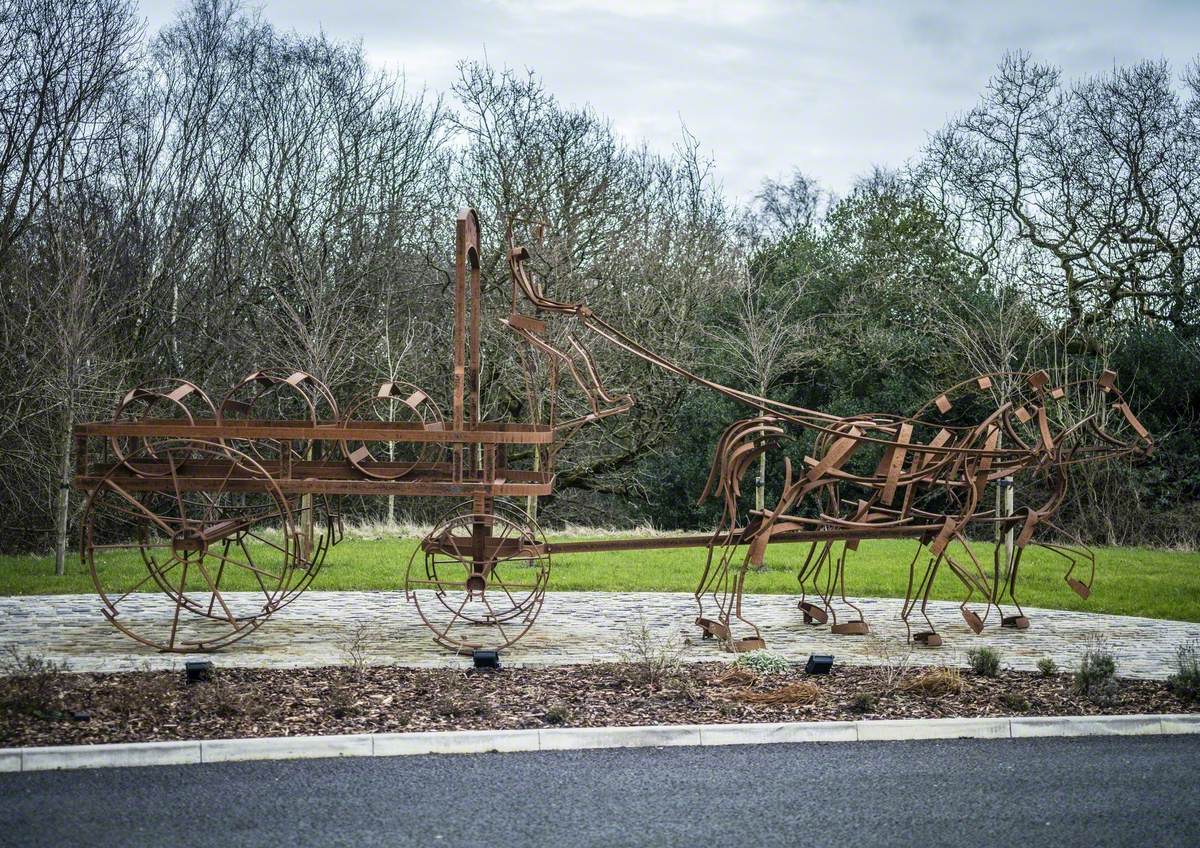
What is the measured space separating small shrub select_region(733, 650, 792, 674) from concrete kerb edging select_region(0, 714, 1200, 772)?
49.3 inches

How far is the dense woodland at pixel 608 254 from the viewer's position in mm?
19469

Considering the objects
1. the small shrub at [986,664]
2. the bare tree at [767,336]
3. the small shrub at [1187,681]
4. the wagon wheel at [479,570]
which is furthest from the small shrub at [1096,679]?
the bare tree at [767,336]

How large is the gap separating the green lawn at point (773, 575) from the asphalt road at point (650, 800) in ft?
19.9

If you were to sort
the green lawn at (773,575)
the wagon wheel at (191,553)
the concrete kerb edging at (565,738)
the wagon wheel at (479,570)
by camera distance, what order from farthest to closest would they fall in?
1. the green lawn at (773,575)
2. the wagon wheel at (479,570)
3. the wagon wheel at (191,553)
4. the concrete kerb edging at (565,738)

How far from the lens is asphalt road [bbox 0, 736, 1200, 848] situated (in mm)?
4664

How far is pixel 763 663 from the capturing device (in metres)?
7.71

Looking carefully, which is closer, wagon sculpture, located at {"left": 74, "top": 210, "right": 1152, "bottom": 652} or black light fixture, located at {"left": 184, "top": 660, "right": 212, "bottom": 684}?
black light fixture, located at {"left": 184, "top": 660, "right": 212, "bottom": 684}

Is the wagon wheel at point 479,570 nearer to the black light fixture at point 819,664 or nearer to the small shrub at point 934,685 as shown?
the black light fixture at point 819,664

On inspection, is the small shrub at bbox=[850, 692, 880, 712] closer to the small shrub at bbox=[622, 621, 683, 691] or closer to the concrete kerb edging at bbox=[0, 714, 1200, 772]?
the concrete kerb edging at bbox=[0, 714, 1200, 772]

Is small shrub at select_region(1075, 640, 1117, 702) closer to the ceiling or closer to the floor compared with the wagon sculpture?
closer to the floor

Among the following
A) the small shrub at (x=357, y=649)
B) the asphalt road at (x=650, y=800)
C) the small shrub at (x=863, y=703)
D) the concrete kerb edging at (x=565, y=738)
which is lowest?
the asphalt road at (x=650, y=800)

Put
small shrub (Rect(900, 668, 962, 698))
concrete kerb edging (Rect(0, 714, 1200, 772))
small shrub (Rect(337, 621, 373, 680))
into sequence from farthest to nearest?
1. small shrub (Rect(337, 621, 373, 680))
2. small shrub (Rect(900, 668, 962, 698))
3. concrete kerb edging (Rect(0, 714, 1200, 772))

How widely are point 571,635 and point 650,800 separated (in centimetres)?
408

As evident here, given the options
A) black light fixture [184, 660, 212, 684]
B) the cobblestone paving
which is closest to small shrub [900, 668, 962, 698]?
the cobblestone paving
